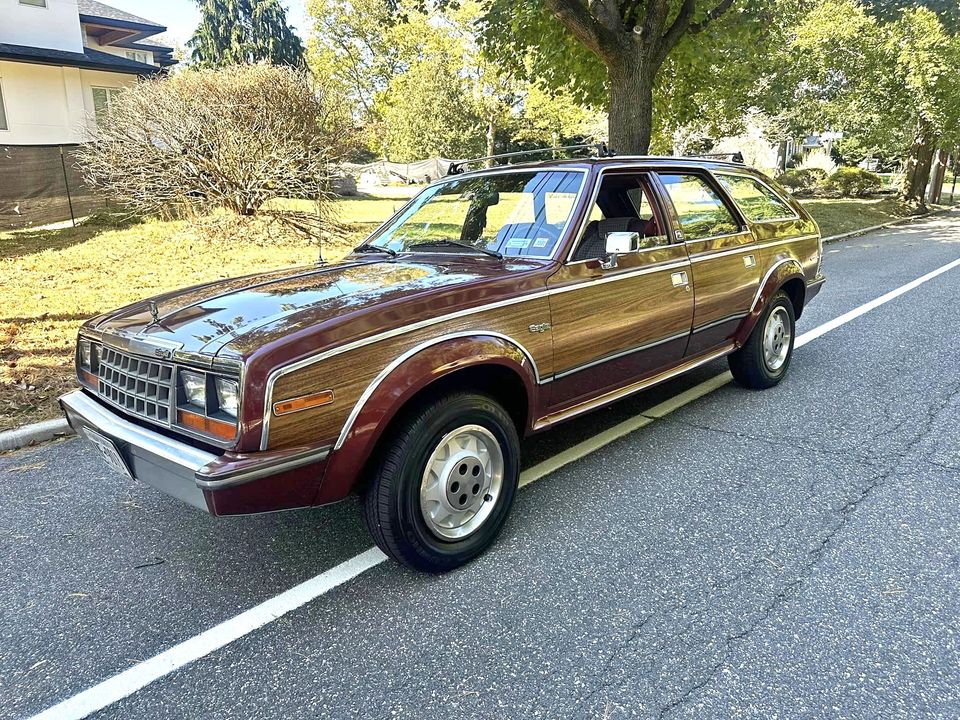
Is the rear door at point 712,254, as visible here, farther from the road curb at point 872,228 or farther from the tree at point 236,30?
the tree at point 236,30

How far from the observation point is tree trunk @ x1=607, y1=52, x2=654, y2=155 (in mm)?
10698

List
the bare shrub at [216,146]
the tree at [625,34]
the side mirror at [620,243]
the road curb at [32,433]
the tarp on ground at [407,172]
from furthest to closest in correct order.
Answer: the tarp on ground at [407,172]
the bare shrub at [216,146]
the tree at [625,34]
the road curb at [32,433]
the side mirror at [620,243]

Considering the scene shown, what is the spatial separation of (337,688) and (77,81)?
23846 mm

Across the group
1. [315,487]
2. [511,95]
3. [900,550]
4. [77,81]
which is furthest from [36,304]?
[511,95]

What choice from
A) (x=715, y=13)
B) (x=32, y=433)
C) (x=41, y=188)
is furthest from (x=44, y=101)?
(x=32, y=433)

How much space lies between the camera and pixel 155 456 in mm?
2611

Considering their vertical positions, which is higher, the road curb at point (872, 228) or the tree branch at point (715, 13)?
the tree branch at point (715, 13)

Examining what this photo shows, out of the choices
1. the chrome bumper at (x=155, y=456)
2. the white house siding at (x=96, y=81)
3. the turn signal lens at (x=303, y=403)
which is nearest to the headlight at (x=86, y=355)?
the chrome bumper at (x=155, y=456)

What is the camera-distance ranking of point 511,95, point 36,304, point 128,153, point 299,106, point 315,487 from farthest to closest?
point 511,95, point 299,106, point 128,153, point 36,304, point 315,487

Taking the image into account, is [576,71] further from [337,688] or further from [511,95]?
[511,95]

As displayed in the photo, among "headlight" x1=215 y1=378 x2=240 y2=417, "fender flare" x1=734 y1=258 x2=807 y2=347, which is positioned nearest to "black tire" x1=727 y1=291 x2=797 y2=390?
"fender flare" x1=734 y1=258 x2=807 y2=347

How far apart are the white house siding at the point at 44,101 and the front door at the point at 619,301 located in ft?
63.5

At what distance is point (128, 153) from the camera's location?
1182 cm

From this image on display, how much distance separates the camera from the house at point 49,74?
746 inches
